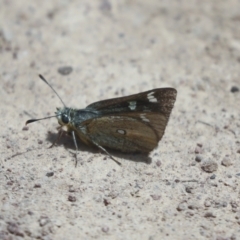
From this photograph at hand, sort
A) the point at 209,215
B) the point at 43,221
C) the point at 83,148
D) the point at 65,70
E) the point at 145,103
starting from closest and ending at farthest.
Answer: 1. the point at 43,221
2. the point at 209,215
3. the point at 145,103
4. the point at 83,148
5. the point at 65,70

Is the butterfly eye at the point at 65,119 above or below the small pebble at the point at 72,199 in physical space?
above

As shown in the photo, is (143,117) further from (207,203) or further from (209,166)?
(207,203)

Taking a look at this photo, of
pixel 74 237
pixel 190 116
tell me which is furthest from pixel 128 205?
pixel 190 116

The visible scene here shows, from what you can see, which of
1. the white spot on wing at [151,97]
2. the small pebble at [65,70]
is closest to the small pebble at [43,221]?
the white spot on wing at [151,97]

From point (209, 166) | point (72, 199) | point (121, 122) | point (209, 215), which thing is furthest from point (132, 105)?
point (209, 215)

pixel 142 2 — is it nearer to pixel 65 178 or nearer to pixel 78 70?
pixel 78 70

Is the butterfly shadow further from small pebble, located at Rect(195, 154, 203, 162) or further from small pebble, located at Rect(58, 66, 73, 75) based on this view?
small pebble, located at Rect(58, 66, 73, 75)

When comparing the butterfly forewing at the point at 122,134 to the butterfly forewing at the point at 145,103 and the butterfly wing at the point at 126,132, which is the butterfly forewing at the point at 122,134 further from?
the butterfly forewing at the point at 145,103

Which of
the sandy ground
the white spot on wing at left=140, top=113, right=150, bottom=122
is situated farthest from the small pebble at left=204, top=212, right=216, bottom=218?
the white spot on wing at left=140, top=113, right=150, bottom=122
